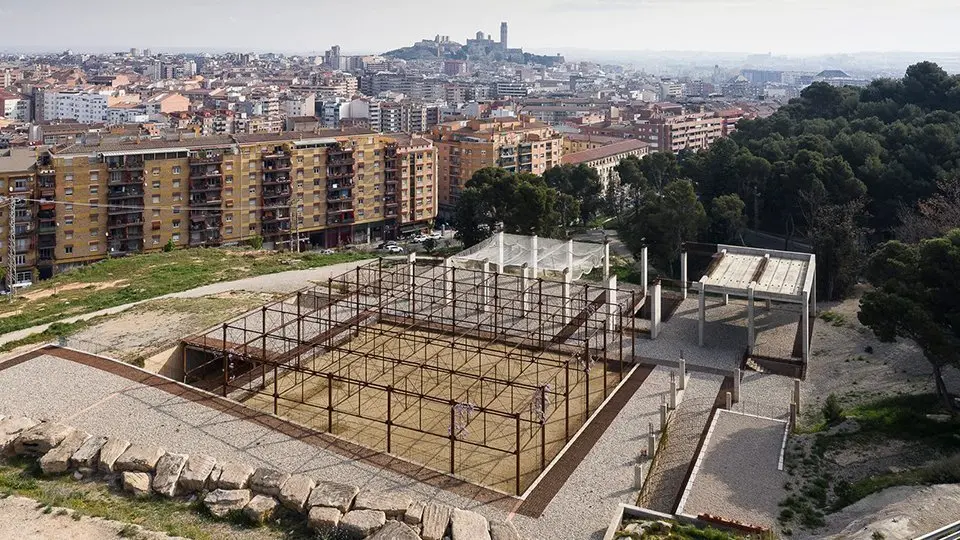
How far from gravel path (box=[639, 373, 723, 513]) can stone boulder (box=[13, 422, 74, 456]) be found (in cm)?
764

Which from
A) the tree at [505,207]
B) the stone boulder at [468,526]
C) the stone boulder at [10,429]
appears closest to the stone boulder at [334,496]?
the stone boulder at [468,526]

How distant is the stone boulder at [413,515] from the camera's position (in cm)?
893

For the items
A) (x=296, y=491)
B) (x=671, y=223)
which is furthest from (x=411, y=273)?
(x=296, y=491)

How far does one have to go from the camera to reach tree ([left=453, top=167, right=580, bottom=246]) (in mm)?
27266

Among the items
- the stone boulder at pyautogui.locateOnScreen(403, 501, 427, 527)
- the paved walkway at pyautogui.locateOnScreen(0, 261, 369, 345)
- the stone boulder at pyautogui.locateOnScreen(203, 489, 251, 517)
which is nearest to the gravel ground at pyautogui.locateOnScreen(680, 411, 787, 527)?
the stone boulder at pyautogui.locateOnScreen(403, 501, 427, 527)

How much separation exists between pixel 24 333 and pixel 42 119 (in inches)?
3243

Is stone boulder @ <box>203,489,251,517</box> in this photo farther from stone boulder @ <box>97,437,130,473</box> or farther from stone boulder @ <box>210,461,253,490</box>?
stone boulder @ <box>97,437,130,473</box>

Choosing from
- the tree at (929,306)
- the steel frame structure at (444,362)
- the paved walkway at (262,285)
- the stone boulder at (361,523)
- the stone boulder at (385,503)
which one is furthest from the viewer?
the paved walkway at (262,285)

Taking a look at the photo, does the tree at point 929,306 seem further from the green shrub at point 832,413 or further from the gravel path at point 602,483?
the gravel path at point 602,483

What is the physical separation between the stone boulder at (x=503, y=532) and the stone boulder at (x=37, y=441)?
6062 mm

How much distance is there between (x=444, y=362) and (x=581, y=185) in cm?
2585

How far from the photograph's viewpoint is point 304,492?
9453 mm

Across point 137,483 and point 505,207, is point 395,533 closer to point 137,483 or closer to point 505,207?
point 137,483

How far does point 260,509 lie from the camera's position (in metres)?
9.20
